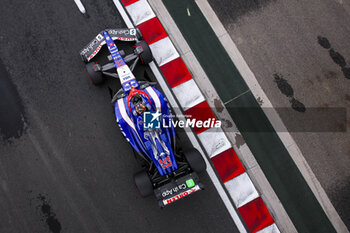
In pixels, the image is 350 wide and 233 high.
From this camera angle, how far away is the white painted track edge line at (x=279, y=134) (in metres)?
4.51

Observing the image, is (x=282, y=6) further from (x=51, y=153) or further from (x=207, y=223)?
(x=51, y=153)

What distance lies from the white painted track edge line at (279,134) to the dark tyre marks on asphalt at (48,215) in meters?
4.34

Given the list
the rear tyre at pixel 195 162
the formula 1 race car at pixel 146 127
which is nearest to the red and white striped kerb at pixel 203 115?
the formula 1 race car at pixel 146 127

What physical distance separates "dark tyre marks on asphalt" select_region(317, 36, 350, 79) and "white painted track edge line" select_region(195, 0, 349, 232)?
5.06 feet

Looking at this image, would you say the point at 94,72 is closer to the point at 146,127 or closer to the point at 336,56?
the point at 146,127

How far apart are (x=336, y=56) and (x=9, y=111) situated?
636cm

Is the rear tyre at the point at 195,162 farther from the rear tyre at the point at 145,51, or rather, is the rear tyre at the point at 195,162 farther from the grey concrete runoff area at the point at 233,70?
the rear tyre at the point at 145,51

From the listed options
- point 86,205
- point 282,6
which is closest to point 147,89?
point 86,205

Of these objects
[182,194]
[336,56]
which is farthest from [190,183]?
[336,56]

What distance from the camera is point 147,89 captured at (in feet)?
13.6

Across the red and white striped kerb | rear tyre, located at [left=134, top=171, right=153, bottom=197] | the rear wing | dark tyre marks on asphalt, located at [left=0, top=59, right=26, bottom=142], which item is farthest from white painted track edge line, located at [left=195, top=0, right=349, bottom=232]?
dark tyre marks on asphalt, located at [left=0, top=59, right=26, bottom=142]

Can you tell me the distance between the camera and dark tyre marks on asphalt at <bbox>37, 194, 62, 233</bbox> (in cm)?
442

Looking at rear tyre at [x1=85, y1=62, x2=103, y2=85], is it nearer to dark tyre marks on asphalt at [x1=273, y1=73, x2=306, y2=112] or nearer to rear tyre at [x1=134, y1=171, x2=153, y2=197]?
rear tyre at [x1=134, y1=171, x2=153, y2=197]

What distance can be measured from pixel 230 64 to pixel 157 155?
7.46ft
